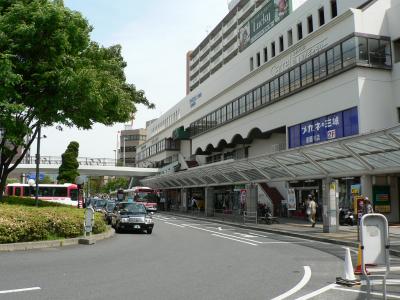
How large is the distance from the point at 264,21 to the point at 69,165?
35.6m

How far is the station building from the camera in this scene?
2233 centimetres

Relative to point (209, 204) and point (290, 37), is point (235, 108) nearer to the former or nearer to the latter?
point (290, 37)

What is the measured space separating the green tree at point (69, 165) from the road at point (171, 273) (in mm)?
50891

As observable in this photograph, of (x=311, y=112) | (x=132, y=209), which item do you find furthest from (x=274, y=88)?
(x=132, y=209)

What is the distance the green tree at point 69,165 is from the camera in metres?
64.1

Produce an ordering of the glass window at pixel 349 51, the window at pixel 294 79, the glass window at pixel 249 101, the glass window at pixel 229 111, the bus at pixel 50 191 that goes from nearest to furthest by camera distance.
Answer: the glass window at pixel 349 51 → the window at pixel 294 79 → the bus at pixel 50 191 → the glass window at pixel 249 101 → the glass window at pixel 229 111

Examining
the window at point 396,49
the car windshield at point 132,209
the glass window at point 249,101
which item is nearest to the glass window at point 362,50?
the window at point 396,49

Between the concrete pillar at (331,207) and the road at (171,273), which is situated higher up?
the concrete pillar at (331,207)

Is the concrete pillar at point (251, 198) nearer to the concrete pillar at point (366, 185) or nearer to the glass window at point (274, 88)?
the concrete pillar at point (366, 185)

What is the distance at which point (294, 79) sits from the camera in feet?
119

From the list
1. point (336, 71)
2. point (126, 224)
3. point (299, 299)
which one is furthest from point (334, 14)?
point (299, 299)

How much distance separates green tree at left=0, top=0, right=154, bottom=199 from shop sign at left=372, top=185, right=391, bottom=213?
1782cm

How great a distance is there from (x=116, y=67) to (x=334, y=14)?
1917 cm

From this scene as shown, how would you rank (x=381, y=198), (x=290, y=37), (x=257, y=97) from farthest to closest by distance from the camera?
1. (x=257, y=97)
2. (x=290, y=37)
3. (x=381, y=198)
